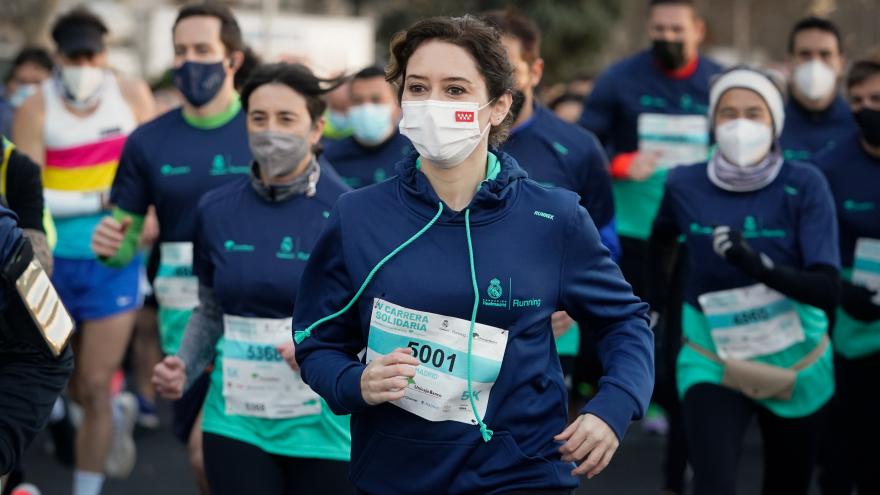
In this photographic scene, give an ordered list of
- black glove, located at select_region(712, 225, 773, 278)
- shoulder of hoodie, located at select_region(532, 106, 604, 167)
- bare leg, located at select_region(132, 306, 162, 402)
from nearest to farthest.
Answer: black glove, located at select_region(712, 225, 773, 278), shoulder of hoodie, located at select_region(532, 106, 604, 167), bare leg, located at select_region(132, 306, 162, 402)

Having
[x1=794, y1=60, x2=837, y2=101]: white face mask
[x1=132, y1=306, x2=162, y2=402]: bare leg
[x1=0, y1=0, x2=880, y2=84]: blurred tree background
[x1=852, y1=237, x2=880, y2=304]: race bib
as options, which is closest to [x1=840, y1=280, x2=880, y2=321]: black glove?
[x1=852, y1=237, x2=880, y2=304]: race bib

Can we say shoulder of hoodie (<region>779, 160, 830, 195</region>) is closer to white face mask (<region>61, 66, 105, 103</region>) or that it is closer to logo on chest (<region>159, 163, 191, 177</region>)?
logo on chest (<region>159, 163, 191, 177</region>)

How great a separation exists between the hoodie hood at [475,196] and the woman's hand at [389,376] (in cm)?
41

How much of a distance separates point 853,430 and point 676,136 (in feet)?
7.05

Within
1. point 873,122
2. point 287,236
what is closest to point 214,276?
point 287,236

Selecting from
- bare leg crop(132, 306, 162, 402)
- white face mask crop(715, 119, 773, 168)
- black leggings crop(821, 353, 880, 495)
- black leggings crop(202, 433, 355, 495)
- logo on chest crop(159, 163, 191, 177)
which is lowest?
bare leg crop(132, 306, 162, 402)

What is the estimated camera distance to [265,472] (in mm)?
5035

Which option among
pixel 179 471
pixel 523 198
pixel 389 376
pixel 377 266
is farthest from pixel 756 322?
pixel 179 471

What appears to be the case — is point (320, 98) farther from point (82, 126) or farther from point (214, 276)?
point (82, 126)

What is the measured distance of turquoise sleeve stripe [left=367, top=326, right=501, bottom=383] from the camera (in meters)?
3.65

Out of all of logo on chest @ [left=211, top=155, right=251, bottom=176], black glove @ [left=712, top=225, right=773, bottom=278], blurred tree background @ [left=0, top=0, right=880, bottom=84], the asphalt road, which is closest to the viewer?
black glove @ [left=712, top=225, right=773, bottom=278]

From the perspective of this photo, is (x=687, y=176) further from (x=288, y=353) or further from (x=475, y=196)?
(x=475, y=196)

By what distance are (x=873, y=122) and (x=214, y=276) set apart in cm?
335

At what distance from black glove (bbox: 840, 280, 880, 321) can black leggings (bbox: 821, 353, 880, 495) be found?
24cm
